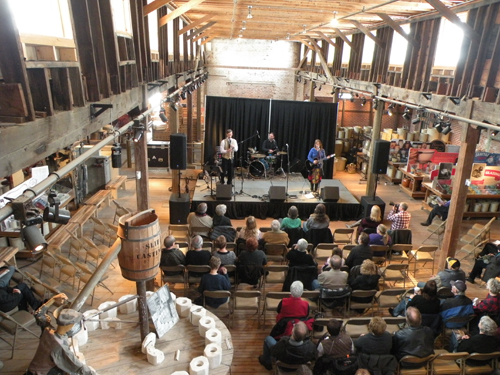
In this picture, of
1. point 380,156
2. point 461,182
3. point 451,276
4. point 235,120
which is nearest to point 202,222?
point 451,276

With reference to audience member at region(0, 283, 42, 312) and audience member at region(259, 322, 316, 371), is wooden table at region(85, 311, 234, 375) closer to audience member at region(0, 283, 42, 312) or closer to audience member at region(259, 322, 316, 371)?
audience member at region(259, 322, 316, 371)

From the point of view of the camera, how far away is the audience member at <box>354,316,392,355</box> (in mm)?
4094

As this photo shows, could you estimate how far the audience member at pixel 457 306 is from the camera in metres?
4.79

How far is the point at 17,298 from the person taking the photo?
16.1 feet

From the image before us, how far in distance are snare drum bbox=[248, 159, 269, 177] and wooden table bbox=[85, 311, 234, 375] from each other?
28.5 feet

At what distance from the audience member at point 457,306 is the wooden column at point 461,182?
89.4 inches

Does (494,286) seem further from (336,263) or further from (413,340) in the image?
(336,263)

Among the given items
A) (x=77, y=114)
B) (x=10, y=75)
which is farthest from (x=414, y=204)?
(x=10, y=75)

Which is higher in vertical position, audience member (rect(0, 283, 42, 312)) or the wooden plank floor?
audience member (rect(0, 283, 42, 312))

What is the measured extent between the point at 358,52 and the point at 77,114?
378 inches

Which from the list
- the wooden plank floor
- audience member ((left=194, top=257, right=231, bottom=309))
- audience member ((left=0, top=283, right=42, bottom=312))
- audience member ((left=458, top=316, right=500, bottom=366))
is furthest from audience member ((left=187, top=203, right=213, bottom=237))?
audience member ((left=458, top=316, right=500, bottom=366))

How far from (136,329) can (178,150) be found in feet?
20.0

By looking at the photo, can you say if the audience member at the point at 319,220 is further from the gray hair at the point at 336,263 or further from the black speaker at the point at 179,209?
the black speaker at the point at 179,209

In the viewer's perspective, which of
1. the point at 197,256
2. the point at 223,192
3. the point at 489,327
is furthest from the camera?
the point at 223,192
